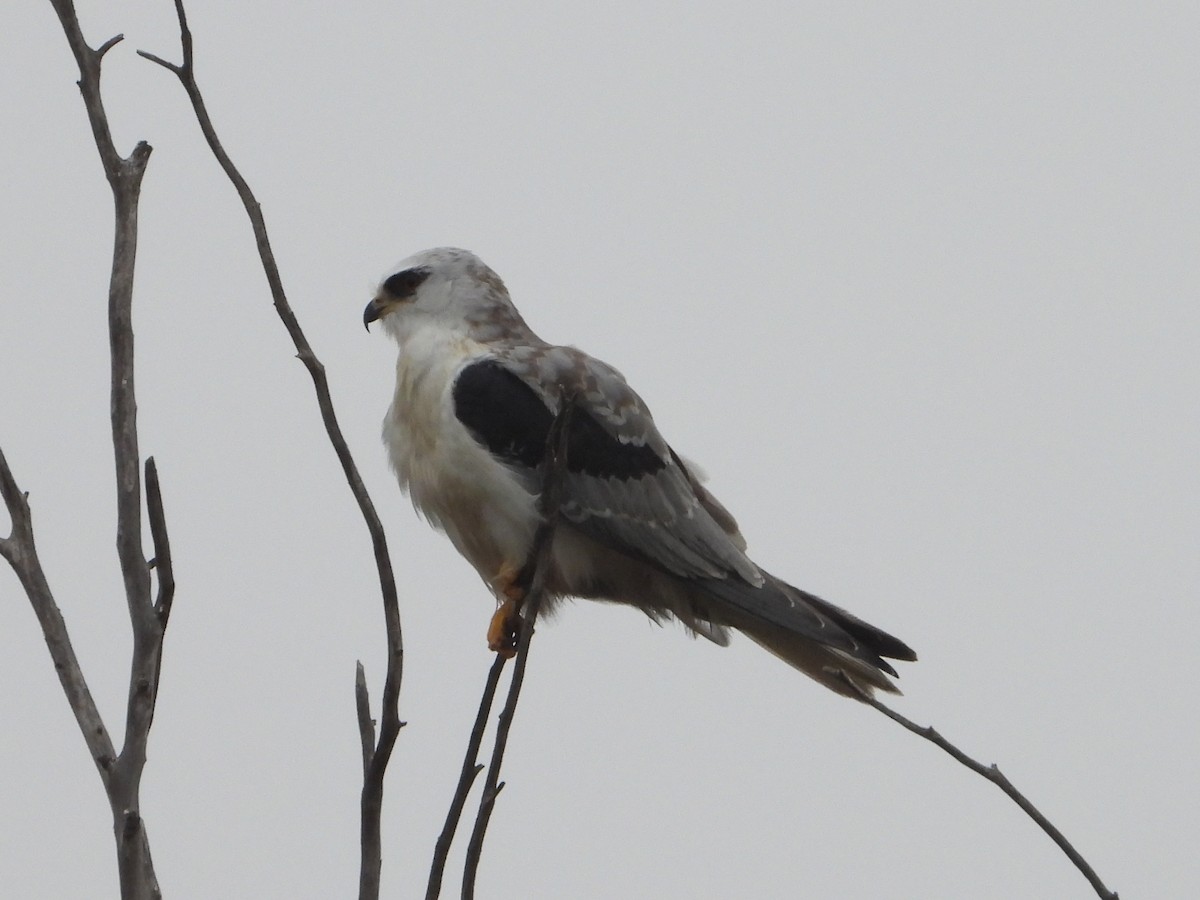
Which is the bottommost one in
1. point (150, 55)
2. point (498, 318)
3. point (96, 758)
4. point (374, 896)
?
point (374, 896)

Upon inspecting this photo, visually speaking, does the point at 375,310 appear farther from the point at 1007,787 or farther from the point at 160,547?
the point at 1007,787

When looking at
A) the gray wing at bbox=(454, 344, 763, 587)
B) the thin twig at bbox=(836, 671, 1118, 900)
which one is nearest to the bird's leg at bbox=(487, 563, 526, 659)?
the gray wing at bbox=(454, 344, 763, 587)

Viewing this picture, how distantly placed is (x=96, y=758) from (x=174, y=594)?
0.26m

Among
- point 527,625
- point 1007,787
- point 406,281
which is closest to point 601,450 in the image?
point 406,281

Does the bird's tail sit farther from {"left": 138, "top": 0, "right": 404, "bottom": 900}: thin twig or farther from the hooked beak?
{"left": 138, "top": 0, "right": 404, "bottom": 900}: thin twig

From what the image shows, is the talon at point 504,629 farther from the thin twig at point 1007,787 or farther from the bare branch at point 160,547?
the thin twig at point 1007,787

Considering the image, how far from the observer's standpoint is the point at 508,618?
3.60 metres

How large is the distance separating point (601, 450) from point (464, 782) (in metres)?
1.96

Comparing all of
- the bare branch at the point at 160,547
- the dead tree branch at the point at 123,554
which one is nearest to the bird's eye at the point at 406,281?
the dead tree branch at the point at 123,554

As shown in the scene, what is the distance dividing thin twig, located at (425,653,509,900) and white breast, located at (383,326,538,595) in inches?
59.8

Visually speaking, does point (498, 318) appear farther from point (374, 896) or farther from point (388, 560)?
point (374, 896)

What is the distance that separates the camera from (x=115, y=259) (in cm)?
227

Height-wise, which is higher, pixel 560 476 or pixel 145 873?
pixel 560 476

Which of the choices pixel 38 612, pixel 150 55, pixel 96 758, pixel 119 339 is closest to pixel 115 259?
pixel 119 339
